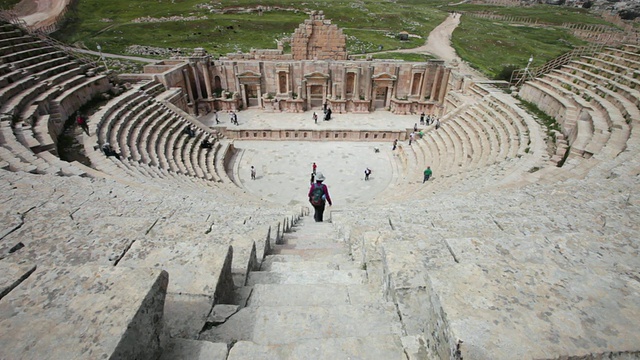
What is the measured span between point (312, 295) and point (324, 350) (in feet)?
3.95

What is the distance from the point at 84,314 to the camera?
2039 mm

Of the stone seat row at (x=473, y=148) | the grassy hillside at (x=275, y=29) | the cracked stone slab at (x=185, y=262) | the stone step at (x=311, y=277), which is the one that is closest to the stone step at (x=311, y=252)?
the stone step at (x=311, y=277)

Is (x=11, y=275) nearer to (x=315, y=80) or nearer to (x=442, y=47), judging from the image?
(x=315, y=80)

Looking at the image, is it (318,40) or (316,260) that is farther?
(318,40)

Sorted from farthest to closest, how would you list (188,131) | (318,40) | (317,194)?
(318,40) < (188,131) < (317,194)

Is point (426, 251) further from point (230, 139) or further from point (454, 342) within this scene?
point (230, 139)

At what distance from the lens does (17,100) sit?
43.0 feet

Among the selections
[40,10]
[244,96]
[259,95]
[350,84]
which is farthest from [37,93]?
[40,10]

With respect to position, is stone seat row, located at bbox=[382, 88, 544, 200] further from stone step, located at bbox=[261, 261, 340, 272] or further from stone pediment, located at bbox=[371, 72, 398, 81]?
stone step, located at bbox=[261, 261, 340, 272]

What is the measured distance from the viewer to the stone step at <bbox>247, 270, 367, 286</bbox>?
411 cm

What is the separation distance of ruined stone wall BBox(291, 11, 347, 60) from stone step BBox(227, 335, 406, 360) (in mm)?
25978

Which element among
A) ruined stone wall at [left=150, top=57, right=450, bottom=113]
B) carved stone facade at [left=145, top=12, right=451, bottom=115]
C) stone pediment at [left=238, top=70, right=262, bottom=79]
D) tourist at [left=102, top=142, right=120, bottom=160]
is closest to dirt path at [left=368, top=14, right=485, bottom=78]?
ruined stone wall at [left=150, top=57, right=450, bottom=113]

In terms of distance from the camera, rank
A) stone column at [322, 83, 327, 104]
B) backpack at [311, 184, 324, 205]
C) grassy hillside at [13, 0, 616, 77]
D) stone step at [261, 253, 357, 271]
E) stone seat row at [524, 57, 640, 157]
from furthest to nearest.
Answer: grassy hillside at [13, 0, 616, 77], stone column at [322, 83, 327, 104], stone seat row at [524, 57, 640, 157], backpack at [311, 184, 324, 205], stone step at [261, 253, 357, 271]

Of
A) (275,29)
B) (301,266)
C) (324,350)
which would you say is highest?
(324,350)
